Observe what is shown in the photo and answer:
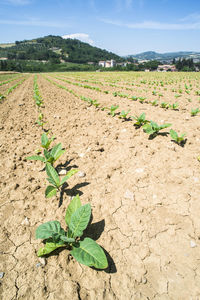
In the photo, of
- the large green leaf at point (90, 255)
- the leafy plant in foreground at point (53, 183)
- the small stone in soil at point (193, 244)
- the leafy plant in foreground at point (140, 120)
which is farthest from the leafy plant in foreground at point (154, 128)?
the large green leaf at point (90, 255)

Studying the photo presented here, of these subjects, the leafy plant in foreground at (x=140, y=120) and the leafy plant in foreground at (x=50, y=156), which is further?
the leafy plant in foreground at (x=140, y=120)

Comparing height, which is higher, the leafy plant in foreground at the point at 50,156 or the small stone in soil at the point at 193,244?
the leafy plant in foreground at the point at 50,156

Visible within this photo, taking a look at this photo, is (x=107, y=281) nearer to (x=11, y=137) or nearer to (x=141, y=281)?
(x=141, y=281)

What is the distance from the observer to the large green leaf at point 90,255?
1266 mm

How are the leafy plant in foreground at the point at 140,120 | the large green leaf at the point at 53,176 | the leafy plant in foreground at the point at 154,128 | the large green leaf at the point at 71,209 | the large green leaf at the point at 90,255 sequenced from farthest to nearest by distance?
the leafy plant in foreground at the point at 140,120, the leafy plant in foreground at the point at 154,128, the large green leaf at the point at 53,176, the large green leaf at the point at 71,209, the large green leaf at the point at 90,255

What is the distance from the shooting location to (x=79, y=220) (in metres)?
1.56

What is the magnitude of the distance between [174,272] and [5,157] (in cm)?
340

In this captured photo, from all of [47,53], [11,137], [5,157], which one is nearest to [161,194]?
[5,157]

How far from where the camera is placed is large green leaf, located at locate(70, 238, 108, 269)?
1266mm

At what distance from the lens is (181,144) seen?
114 inches

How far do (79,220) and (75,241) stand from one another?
0.21 m

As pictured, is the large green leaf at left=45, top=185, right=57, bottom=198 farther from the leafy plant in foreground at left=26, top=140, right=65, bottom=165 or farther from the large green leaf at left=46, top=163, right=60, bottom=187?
the leafy plant in foreground at left=26, top=140, right=65, bottom=165

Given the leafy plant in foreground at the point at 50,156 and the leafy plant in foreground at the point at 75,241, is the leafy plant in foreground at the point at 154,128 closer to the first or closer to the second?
the leafy plant in foreground at the point at 50,156

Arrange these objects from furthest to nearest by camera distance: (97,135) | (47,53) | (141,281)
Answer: (47,53) < (97,135) < (141,281)
